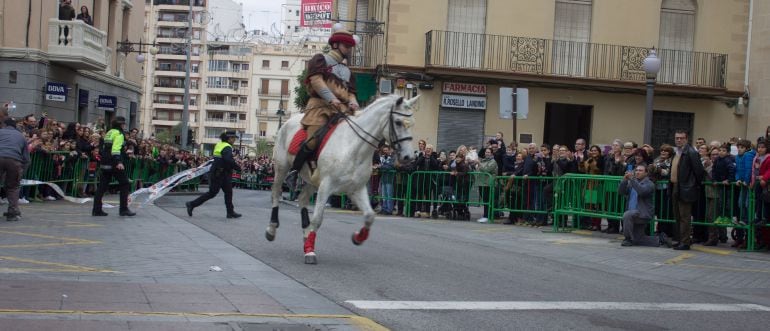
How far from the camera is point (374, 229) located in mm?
16375

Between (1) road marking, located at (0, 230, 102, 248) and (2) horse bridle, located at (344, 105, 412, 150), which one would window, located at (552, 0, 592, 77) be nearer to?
(2) horse bridle, located at (344, 105, 412, 150)

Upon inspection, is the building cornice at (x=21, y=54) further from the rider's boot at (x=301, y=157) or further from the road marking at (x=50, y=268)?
the road marking at (x=50, y=268)

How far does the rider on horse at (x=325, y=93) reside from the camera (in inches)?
412

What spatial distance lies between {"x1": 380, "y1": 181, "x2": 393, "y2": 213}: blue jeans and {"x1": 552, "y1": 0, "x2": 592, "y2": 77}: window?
357 inches

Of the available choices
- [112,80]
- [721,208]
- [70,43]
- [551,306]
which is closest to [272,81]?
[112,80]

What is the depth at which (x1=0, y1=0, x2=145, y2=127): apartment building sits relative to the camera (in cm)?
3180

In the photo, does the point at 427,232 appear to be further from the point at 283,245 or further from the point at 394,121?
the point at 394,121

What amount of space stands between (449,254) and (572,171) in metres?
8.12

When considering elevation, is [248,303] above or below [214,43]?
below

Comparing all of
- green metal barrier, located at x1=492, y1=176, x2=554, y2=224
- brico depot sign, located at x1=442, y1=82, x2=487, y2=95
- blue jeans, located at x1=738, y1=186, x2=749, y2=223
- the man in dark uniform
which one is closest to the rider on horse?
the man in dark uniform

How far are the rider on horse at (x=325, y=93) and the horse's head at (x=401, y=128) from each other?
1.81 feet

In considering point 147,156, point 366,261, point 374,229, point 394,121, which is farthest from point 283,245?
point 147,156

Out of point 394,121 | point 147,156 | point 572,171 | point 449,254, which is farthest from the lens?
point 147,156

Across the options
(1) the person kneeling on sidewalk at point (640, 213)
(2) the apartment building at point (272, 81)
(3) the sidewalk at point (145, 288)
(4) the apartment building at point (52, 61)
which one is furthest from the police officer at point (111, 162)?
(2) the apartment building at point (272, 81)
